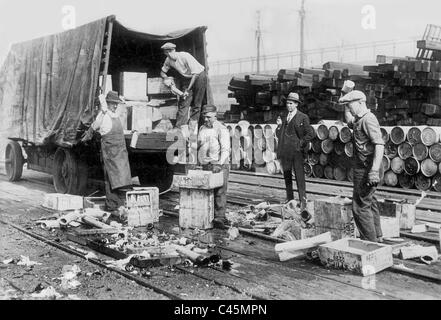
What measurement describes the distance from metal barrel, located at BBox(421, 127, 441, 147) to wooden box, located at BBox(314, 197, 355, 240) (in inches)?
236

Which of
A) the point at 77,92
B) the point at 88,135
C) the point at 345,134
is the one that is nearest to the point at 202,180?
the point at 88,135

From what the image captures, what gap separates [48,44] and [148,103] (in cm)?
261

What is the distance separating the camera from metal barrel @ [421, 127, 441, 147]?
11.8 metres

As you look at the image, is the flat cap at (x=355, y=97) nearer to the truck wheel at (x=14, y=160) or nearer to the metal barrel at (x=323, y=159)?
the metal barrel at (x=323, y=159)

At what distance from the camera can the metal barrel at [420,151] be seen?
12052 millimetres

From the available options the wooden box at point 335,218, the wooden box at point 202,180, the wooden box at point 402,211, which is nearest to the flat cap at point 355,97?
the wooden box at point 335,218

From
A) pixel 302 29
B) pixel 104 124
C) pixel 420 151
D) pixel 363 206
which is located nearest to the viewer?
pixel 363 206

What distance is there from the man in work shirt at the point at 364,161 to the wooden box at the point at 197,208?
2.42 metres

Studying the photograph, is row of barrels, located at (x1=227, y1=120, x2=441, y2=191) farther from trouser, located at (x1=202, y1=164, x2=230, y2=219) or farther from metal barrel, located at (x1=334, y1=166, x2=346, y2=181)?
trouser, located at (x1=202, y1=164, x2=230, y2=219)

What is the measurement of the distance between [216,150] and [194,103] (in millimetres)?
2671

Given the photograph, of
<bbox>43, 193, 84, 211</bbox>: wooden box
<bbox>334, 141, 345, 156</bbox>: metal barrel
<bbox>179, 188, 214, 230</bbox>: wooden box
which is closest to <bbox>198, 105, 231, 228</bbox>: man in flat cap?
<bbox>179, 188, 214, 230</bbox>: wooden box

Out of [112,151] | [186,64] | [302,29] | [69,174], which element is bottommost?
[69,174]

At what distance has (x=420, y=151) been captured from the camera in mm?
12180

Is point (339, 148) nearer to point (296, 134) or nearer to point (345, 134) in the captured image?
point (345, 134)
